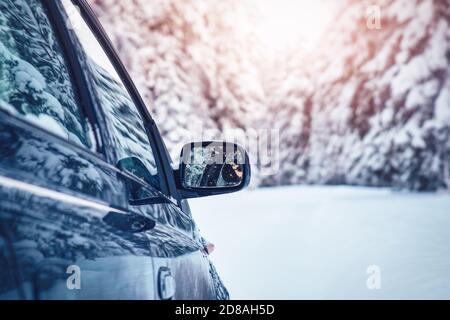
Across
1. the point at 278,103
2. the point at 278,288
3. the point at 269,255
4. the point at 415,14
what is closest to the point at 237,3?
the point at 278,103

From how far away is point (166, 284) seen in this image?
53.1 inches

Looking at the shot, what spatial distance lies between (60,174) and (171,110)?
64.4ft

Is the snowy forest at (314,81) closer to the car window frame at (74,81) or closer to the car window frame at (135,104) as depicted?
the car window frame at (135,104)

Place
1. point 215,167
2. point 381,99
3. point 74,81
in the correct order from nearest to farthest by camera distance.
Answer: point 74,81, point 215,167, point 381,99

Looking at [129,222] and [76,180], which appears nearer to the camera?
[76,180]

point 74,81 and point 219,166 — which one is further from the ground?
point 74,81

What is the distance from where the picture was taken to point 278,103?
2297 cm

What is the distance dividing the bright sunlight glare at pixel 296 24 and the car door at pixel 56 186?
20.2 meters

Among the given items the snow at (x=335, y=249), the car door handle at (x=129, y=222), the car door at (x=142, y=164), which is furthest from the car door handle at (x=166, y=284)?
the snow at (x=335, y=249)

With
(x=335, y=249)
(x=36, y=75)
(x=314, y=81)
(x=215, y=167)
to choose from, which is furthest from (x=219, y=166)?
(x=314, y=81)

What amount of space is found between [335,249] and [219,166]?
5.42 m

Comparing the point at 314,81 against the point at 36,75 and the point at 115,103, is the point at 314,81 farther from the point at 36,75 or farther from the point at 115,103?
the point at 36,75

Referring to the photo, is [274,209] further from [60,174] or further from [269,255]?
[60,174]

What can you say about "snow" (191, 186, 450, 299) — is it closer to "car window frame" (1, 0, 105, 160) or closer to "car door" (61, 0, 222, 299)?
"car door" (61, 0, 222, 299)
